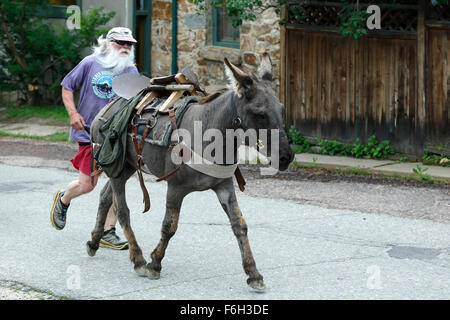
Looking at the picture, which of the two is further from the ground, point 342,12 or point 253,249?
point 342,12

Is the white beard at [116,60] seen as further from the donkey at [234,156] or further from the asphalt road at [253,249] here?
the asphalt road at [253,249]

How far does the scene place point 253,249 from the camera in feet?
24.9

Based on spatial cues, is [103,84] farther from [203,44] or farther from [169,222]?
[203,44]

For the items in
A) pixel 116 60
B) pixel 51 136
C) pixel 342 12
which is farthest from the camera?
pixel 51 136

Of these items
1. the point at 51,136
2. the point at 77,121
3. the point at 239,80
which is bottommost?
the point at 51,136

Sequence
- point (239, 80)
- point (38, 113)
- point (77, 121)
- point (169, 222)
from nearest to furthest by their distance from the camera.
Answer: point (239, 80) → point (169, 222) → point (77, 121) → point (38, 113)

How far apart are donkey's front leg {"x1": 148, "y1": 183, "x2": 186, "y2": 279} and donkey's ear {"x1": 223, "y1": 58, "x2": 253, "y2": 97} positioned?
3.32 feet

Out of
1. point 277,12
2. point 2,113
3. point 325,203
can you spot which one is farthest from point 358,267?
point 2,113

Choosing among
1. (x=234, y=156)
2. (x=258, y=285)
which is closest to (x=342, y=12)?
(x=234, y=156)

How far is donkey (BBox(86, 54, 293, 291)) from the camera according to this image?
5844 mm

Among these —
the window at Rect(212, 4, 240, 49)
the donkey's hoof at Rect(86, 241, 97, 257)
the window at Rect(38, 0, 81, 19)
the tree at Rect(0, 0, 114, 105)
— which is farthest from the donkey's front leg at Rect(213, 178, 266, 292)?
the window at Rect(38, 0, 81, 19)

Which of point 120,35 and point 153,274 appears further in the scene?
point 120,35

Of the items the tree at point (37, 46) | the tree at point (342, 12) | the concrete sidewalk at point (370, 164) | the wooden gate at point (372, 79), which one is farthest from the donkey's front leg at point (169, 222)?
the tree at point (37, 46)

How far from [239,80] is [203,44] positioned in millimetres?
9977
